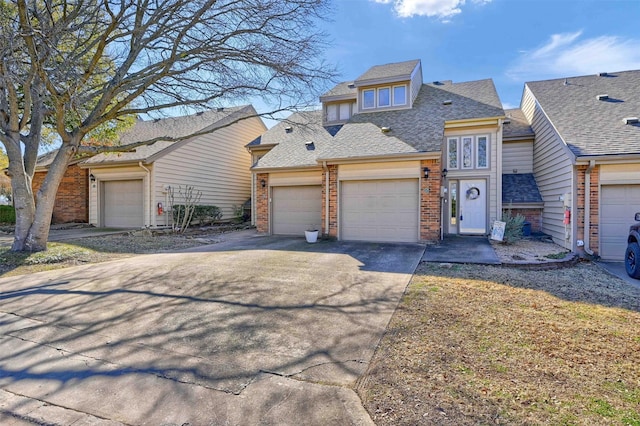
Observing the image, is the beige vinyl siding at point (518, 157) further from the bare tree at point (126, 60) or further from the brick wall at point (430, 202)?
the bare tree at point (126, 60)

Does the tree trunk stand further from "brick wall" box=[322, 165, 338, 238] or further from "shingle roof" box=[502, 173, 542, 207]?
"shingle roof" box=[502, 173, 542, 207]

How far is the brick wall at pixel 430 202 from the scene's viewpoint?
987cm

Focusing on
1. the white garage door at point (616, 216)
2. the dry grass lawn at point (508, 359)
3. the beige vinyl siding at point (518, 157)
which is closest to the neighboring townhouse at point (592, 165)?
the white garage door at point (616, 216)

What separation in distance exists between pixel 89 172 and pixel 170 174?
4.27 metres

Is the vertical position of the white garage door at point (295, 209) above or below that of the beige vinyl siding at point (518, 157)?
below

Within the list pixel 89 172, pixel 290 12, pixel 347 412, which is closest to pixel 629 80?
pixel 290 12

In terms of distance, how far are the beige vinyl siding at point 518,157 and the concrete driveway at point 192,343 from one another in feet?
32.1

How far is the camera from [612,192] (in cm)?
845

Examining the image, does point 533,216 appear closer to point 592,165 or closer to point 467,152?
point 467,152

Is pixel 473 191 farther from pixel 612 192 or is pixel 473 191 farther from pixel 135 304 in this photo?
pixel 135 304

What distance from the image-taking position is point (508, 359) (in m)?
3.14

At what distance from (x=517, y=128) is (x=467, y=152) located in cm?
303

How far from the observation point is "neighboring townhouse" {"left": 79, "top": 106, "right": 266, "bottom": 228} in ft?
46.1

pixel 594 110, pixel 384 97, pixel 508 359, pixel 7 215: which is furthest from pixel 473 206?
pixel 7 215
